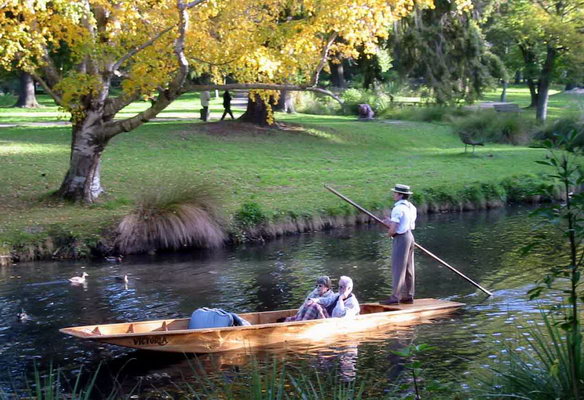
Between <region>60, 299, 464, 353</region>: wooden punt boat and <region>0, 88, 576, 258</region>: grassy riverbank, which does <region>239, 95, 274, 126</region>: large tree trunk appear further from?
<region>60, 299, 464, 353</region>: wooden punt boat

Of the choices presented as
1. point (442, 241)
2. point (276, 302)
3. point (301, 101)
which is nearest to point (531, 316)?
point (276, 302)

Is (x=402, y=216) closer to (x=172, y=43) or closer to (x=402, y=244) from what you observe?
(x=402, y=244)

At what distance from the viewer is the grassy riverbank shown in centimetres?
1822

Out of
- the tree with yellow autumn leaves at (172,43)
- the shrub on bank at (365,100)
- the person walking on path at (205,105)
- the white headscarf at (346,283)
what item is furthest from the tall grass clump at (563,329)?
the shrub on bank at (365,100)

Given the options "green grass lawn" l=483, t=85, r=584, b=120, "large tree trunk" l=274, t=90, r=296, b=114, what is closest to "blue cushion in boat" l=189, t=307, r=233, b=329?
"green grass lawn" l=483, t=85, r=584, b=120

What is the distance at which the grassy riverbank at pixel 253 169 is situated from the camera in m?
18.2

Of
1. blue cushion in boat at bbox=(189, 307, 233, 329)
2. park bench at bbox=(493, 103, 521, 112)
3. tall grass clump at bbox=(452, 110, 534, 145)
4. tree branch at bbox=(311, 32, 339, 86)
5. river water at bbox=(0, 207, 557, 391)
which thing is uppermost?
tree branch at bbox=(311, 32, 339, 86)

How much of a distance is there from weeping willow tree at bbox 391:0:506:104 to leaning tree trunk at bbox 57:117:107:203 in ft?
47.6

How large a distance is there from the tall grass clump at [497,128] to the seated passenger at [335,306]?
2215cm

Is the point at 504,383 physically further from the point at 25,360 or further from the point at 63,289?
the point at 63,289

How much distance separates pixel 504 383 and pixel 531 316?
21.6 feet

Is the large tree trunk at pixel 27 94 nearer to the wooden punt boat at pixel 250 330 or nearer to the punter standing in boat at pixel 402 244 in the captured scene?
the punter standing in boat at pixel 402 244

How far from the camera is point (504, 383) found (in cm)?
589

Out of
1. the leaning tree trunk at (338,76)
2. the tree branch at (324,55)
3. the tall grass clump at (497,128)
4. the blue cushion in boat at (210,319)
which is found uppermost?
the tree branch at (324,55)
